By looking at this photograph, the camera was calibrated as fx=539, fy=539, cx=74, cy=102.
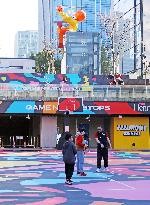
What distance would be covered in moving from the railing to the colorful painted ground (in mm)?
17026

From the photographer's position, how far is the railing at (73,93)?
36.7 m

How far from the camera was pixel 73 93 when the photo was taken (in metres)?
36.8

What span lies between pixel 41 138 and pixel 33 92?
3.21 metres

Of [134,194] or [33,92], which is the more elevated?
[33,92]

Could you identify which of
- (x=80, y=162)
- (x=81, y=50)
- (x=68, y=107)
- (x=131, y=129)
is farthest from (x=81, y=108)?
(x=81, y=50)

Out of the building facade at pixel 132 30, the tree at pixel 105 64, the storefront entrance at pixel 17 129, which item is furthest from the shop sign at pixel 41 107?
the tree at pixel 105 64

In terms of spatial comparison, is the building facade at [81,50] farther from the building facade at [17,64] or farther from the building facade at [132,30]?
the building facade at [132,30]

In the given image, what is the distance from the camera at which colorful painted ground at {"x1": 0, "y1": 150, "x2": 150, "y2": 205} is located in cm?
1138

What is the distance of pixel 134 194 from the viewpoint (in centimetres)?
1248

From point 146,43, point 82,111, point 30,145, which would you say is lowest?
point 30,145

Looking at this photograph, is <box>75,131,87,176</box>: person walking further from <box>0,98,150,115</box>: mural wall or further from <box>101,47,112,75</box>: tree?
<box>101,47,112,75</box>: tree

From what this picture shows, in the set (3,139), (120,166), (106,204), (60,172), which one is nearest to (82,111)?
(3,139)

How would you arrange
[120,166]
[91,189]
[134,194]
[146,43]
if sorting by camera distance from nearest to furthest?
[134,194]
[91,189]
[120,166]
[146,43]

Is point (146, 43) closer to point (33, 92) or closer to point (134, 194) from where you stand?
point (33, 92)
